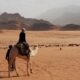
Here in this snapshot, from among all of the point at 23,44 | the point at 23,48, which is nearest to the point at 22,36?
the point at 23,44

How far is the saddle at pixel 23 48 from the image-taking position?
13945 mm

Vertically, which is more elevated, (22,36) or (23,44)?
(22,36)

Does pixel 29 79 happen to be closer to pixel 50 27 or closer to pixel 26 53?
pixel 26 53

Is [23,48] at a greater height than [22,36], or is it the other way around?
[22,36]

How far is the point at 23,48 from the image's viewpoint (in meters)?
14.0

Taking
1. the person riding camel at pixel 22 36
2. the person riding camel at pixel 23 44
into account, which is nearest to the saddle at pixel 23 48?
the person riding camel at pixel 23 44

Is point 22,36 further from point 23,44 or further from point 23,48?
point 23,48

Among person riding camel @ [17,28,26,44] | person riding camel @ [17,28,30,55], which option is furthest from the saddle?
person riding camel @ [17,28,26,44]

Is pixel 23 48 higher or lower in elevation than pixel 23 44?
lower

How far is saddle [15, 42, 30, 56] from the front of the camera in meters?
13.9

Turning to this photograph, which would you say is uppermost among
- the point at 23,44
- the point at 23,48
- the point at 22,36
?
the point at 22,36

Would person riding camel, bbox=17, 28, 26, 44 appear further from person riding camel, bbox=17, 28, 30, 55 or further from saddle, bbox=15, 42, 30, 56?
saddle, bbox=15, 42, 30, 56

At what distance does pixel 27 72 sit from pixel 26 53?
110cm

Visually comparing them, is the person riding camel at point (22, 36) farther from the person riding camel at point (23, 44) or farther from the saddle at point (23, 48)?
the saddle at point (23, 48)
